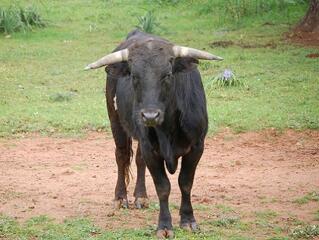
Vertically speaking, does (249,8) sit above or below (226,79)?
above

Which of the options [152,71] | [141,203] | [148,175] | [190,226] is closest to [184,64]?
[152,71]

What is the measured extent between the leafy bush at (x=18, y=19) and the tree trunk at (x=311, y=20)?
19.8ft

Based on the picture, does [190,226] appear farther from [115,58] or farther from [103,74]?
[103,74]

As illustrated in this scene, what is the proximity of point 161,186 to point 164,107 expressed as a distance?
79 cm

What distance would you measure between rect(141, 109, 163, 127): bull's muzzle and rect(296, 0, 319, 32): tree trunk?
430 inches

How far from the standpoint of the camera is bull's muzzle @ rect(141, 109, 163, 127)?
5.78 metres

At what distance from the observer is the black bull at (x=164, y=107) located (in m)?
5.98

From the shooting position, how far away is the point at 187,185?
21.6ft

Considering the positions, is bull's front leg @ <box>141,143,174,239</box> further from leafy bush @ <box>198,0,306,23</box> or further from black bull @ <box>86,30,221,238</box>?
leafy bush @ <box>198,0,306,23</box>

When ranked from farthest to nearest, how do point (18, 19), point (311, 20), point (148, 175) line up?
point (18, 19)
point (311, 20)
point (148, 175)

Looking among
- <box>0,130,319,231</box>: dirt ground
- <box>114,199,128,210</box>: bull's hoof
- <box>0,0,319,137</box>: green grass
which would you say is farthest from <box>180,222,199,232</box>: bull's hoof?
<box>0,0,319,137</box>: green grass

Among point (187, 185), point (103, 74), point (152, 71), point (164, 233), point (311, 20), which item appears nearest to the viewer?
point (152, 71)

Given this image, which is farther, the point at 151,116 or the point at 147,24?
the point at 147,24

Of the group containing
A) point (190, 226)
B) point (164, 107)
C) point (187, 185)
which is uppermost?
point (164, 107)
